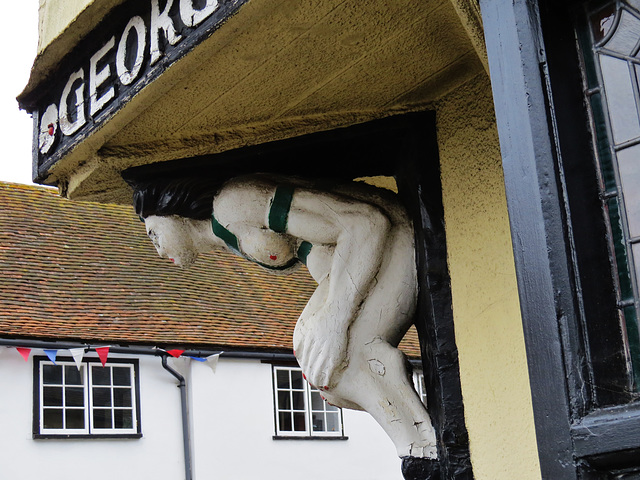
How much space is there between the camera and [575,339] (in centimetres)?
170

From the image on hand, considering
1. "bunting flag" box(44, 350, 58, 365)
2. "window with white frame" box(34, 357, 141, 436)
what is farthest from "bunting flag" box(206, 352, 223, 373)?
"bunting flag" box(44, 350, 58, 365)

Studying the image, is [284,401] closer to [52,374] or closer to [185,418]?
[185,418]

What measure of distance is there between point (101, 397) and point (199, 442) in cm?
155

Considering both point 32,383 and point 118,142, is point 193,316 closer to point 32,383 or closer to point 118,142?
point 32,383

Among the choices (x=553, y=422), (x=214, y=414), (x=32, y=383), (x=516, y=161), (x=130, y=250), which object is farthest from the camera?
(x=130, y=250)

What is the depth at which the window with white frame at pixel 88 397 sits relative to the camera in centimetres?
1375

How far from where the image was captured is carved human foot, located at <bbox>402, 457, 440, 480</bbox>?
9.11ft

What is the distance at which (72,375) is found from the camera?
14156 millimetres

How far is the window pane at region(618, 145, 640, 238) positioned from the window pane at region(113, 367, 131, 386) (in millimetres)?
13223

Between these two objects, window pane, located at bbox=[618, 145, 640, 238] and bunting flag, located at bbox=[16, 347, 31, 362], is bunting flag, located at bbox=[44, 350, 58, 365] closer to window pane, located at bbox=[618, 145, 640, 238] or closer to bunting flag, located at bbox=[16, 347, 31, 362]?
bunting flag, located at bbox=[16, 347, 31, 362]

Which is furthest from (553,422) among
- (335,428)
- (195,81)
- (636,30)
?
(335,428)

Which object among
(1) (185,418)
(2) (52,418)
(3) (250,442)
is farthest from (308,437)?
(2) (52,418)

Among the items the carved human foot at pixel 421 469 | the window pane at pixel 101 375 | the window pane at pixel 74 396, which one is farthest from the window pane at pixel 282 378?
the carved human foot at pixel 421 469

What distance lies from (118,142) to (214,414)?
1217 cm
